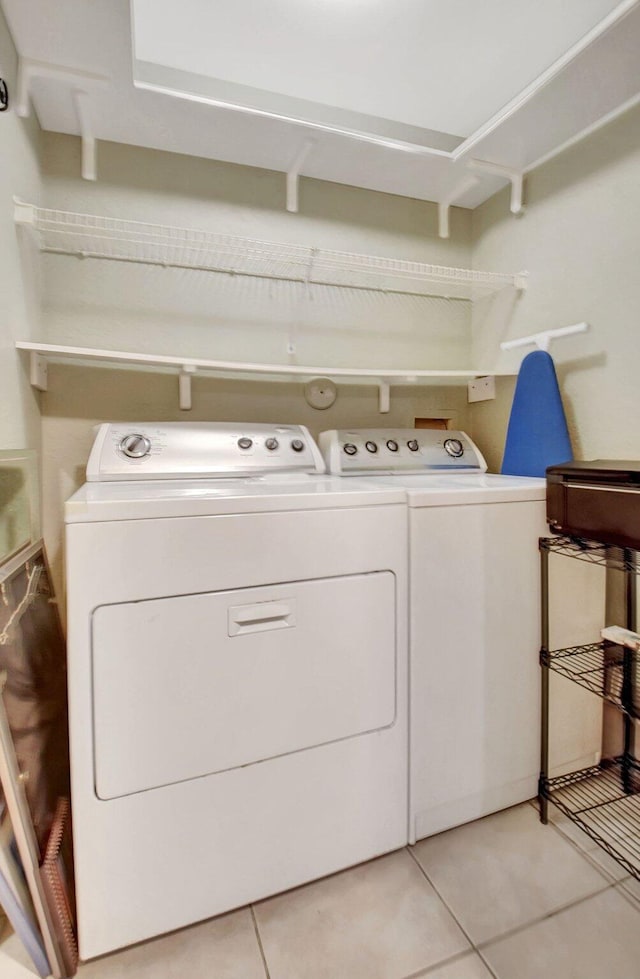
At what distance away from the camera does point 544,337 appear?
5.38 ft

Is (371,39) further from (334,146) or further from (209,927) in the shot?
(209,927)

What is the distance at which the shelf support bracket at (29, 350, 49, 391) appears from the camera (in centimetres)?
141

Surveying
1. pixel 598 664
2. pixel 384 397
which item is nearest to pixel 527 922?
pixel 598 664

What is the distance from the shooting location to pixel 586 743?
1411 millimetres

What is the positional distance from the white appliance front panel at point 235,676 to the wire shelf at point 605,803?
25.0 inches

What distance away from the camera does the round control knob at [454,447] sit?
1.83 m

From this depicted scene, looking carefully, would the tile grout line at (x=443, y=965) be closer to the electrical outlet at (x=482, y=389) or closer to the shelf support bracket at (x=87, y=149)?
the electrical outlet at (x=482, y=389)

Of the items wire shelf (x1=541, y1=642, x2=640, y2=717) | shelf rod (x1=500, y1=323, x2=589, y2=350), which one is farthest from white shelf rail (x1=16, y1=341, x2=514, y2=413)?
wire shelf (x1=541, y1=642, x2=640, y2=717)

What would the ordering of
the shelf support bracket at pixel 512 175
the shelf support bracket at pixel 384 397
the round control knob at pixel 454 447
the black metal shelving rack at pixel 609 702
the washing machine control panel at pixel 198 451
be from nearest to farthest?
the black metal shelving rack at pixel 609 702 → the washing machine control panel at pixel 198 451 → the shelf support bracket at pixel 512 175 → the round control knob at pixel 454 447 → the shelf support bracket at pixel 384 397

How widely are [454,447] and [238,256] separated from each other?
3.60 feet

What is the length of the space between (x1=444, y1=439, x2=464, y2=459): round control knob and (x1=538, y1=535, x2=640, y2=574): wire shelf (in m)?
0.62

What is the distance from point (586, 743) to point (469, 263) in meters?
1.95

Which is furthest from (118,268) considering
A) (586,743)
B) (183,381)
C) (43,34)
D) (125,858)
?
(586,743)

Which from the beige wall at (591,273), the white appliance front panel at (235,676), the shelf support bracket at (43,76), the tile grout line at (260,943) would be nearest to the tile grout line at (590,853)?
the white appliance front panel at (235,676)
